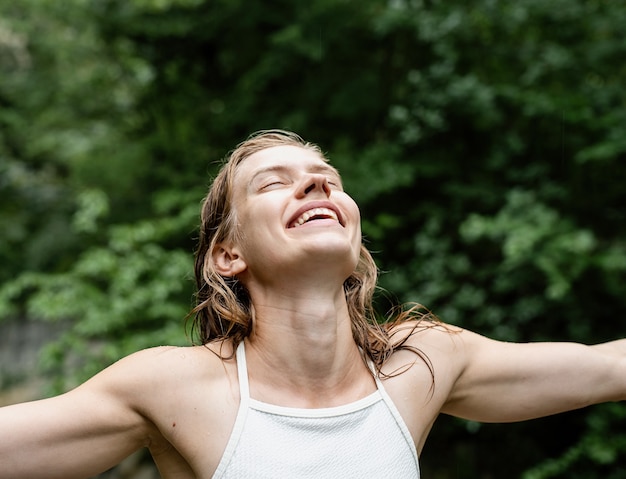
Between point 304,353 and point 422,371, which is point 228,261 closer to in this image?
point 304,353

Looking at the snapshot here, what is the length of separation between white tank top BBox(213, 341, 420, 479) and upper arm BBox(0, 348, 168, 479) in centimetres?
21

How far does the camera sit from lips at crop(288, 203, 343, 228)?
1.57 m

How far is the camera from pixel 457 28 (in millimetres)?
5102

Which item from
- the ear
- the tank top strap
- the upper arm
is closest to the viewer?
the upper arm

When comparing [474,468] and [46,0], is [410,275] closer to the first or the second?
[474,468]

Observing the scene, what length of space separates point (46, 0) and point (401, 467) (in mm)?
5748

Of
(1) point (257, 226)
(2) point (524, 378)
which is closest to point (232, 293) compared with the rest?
(1) point (257, 226)

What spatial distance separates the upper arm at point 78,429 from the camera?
1.28m

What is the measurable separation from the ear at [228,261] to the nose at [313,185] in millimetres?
220

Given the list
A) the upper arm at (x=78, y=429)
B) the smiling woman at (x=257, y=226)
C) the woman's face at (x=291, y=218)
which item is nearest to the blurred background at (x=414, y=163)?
the smiling woman at (x=257, y=226)

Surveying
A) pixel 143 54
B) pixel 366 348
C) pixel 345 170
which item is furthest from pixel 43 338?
pixel 366 348

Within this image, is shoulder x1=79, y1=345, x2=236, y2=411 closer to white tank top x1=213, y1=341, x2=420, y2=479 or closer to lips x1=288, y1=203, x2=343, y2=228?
white tank top x1=213, y1=341, x2=420, y2=479

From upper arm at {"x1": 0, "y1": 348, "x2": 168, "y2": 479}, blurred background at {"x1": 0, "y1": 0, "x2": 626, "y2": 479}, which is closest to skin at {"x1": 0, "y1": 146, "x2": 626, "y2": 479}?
upper arm at {"x1": 0, "y1": 348, "x2": 168, "y2": 479}

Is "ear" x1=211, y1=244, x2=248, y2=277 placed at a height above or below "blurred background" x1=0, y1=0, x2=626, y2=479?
above
